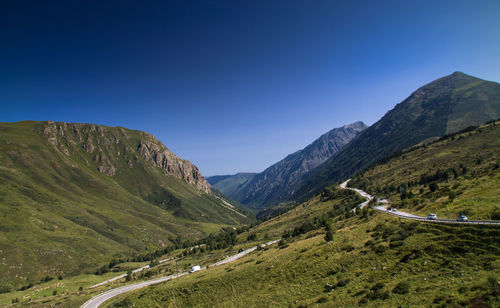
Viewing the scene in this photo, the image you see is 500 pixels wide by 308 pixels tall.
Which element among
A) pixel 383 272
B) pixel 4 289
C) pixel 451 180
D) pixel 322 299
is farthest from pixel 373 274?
pixel 4 289

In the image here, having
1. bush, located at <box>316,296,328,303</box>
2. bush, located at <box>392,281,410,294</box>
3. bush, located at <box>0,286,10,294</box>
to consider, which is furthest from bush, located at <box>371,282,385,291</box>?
bush, located at <box>0,286,10,294</box>

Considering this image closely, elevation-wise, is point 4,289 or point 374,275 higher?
point 374,275

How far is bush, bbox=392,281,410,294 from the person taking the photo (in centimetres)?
2711

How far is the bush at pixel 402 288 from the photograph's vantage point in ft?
89.0

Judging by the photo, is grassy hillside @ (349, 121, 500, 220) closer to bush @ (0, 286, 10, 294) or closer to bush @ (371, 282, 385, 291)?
bush @ (371, 282, 385, 291)

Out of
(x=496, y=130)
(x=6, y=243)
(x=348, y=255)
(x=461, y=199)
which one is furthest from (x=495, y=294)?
(x=6, y=243)

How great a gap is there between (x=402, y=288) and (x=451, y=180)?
97029 mm

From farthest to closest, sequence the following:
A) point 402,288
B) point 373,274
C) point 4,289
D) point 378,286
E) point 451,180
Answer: point 4,289
point 451,180
point 373,274
point 378,286
point 402,288

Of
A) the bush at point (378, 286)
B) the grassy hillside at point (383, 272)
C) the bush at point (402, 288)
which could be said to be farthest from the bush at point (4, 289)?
the bush at point (402, 288)

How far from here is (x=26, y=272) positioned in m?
155

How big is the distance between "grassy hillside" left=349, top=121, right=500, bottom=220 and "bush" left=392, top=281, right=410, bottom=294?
23.7 m

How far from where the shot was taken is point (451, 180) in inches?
3839

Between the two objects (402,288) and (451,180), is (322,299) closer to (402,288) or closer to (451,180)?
(402,288)

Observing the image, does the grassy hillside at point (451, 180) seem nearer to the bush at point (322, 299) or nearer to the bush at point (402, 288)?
the bush at point (402, 288)
